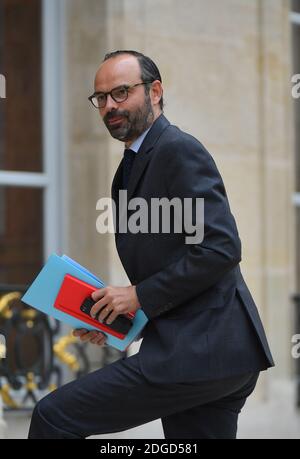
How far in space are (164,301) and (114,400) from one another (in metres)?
0.37

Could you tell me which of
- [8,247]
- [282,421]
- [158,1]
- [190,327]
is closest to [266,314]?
[282,421]

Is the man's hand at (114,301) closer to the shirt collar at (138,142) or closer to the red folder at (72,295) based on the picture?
the red folder at (72,295)

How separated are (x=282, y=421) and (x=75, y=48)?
3.14 metres

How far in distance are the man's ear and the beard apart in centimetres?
3

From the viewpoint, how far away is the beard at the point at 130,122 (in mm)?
3463

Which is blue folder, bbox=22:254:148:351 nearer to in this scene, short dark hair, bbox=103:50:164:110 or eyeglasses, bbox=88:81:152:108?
eyeglasses, bbox=88:81:152:108

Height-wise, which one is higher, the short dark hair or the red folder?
the short dark hair

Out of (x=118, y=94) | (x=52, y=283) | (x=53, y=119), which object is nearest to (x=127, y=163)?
(x=118, y=94)

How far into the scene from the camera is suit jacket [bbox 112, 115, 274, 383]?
10.8 ft

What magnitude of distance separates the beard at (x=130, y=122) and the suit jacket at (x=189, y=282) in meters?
0.05

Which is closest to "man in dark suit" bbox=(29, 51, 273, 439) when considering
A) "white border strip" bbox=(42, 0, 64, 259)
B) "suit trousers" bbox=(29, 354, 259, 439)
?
"suit trousers" bbox=(29, 354, 259, 439)

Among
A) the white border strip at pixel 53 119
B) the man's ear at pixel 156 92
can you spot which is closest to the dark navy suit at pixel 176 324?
the man's ear at pixel 156 92

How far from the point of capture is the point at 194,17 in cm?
716

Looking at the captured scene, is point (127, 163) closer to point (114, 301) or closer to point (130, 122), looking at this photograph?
point (130, 122)
